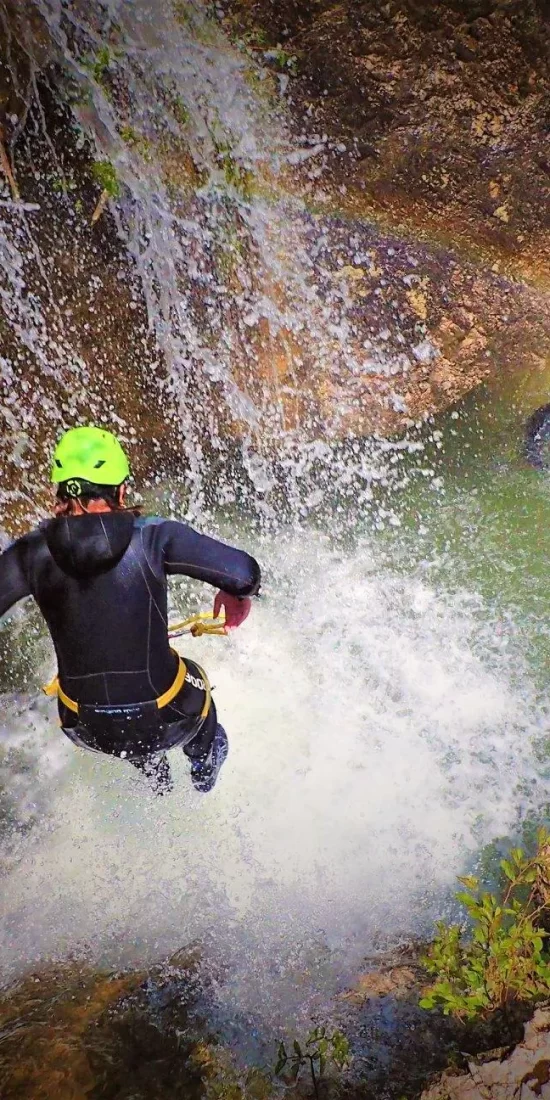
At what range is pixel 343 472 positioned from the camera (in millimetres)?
5414

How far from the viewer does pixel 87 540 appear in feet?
6.91

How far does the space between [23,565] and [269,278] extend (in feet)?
10.5

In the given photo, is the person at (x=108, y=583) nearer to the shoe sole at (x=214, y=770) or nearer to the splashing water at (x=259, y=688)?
the shoe sole at (x=214, y=770)

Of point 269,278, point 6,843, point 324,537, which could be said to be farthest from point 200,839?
point 269,278

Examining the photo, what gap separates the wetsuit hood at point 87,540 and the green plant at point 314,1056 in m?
2.26

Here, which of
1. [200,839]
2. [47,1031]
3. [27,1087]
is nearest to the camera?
[27,1087]

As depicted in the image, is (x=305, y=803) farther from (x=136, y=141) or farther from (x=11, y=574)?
(x=136, y=141)

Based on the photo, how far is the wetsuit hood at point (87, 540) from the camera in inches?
83.1

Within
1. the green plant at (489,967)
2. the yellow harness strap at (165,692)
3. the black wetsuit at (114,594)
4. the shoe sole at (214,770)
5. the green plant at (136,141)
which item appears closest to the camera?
the black wetsuit at (114,594)

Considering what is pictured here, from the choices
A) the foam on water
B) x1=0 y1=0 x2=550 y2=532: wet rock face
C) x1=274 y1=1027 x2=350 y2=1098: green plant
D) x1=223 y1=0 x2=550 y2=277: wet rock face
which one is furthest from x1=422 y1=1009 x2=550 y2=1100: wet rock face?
x1=223 y1=0 x2=550 y2=277: wet rock face

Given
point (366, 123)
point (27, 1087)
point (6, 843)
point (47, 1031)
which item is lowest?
point (6, 843)

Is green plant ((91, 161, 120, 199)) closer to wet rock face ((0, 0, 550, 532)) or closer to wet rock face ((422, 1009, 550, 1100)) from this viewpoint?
wet rock face ((0, 0, 550, 532))

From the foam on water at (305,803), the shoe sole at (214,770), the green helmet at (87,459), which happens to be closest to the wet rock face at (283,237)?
the foam on water at (305,803)

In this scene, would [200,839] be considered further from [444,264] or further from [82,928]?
[444,264]
